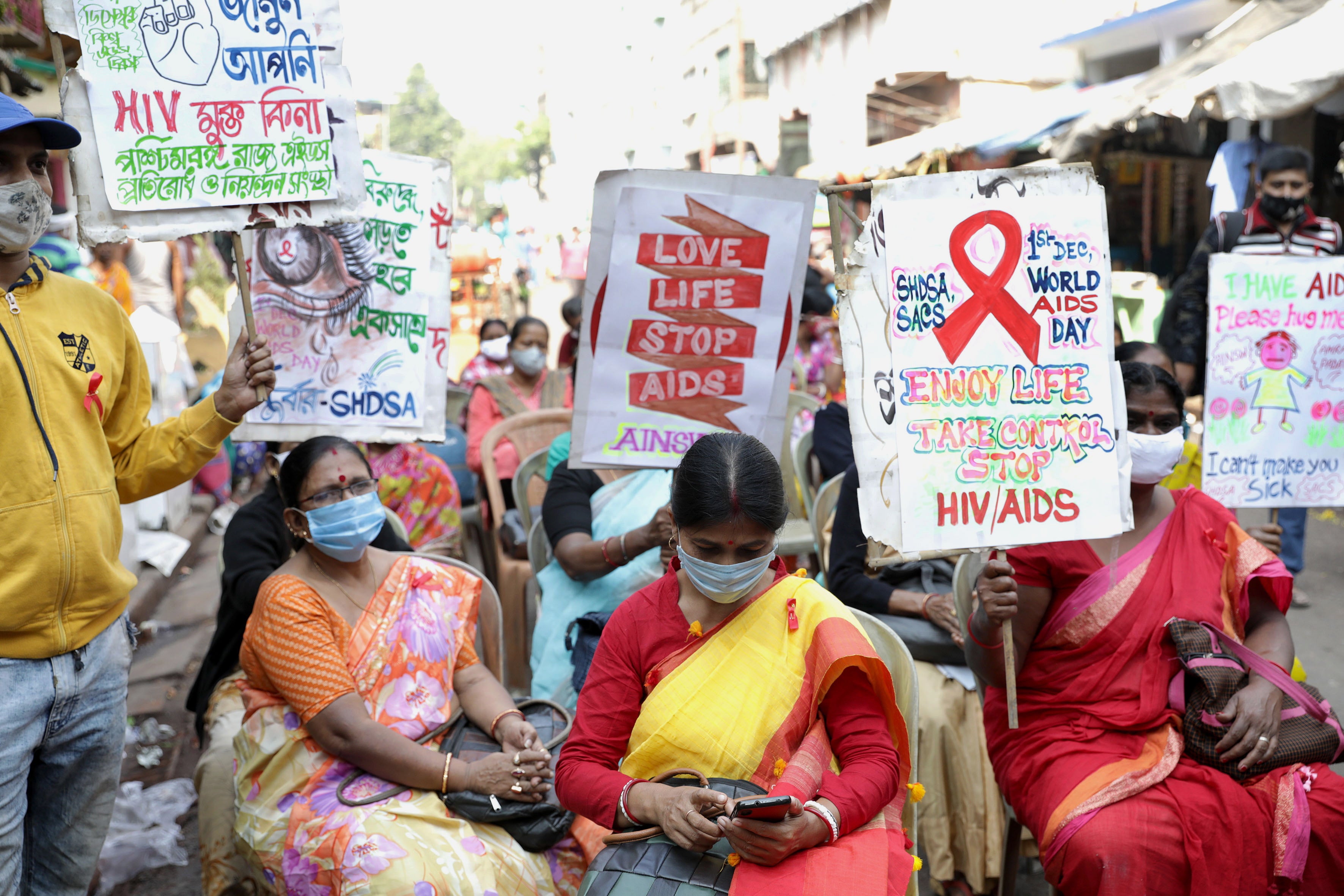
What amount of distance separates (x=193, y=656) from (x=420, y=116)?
70445 millimetres

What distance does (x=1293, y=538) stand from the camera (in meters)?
5.34

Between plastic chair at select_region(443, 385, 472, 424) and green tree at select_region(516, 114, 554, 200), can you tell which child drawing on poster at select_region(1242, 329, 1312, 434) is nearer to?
plastic chair at select_region(443, 385, 472, 424)

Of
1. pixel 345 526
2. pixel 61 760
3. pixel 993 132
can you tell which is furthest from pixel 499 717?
pixel 993 132

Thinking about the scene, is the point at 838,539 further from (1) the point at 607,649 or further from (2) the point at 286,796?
(2) the point at 286,796

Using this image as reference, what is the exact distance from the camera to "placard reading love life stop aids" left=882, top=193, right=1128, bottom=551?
7.89 feet

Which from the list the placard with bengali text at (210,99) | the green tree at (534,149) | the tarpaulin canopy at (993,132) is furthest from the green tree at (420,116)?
the placard with bengali text at (210,99)

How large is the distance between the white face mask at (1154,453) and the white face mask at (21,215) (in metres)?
2.61

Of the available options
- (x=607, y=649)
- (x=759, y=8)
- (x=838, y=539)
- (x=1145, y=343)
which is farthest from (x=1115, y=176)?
(x=759, y=8)

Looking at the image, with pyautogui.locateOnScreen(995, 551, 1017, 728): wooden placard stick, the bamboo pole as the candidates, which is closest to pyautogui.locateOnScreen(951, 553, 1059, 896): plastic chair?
pyautogui.locateOnScreen(995, 551, 1017, 728): wooden placard stick

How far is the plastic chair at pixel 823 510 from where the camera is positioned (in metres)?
4.07

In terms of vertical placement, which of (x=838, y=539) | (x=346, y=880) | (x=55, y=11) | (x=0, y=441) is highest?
(x=55, y=11)

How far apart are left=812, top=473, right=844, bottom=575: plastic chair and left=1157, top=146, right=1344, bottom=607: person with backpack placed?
1.84 m

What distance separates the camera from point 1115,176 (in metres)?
11.6

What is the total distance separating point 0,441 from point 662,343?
1756mm
